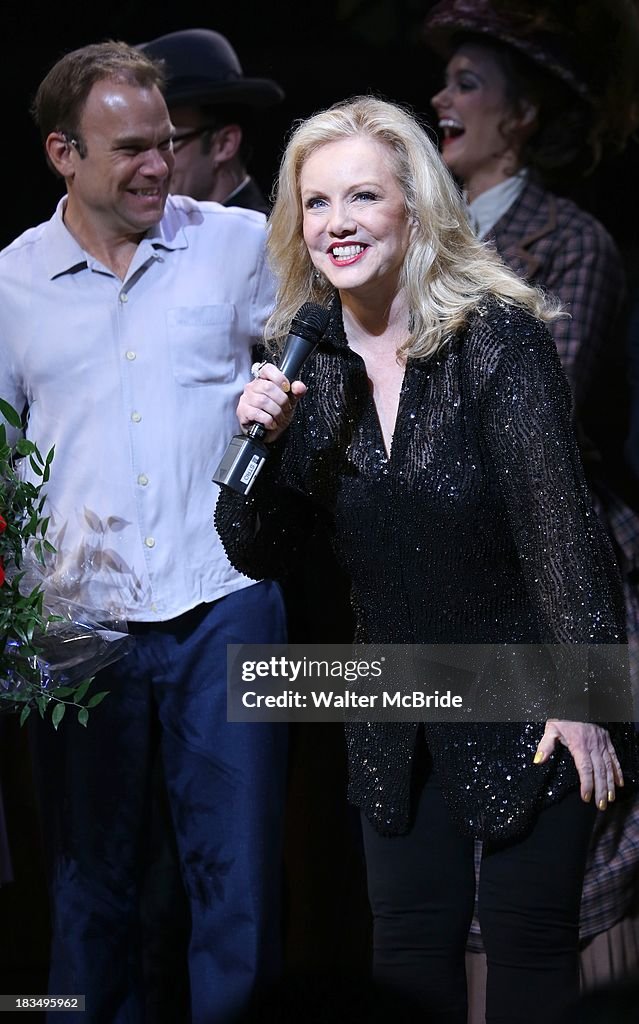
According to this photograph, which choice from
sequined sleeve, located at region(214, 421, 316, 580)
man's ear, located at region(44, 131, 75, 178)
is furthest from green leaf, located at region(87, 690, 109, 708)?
man's ear, located at region(44, 131, 75, 178)

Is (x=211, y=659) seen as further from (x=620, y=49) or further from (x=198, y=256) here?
→ (x=620, y=49)

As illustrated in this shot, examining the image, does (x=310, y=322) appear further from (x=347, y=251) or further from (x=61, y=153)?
(x=61, y=153)

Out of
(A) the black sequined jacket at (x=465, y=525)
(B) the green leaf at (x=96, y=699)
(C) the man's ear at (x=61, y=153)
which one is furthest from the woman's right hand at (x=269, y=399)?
(C) the man's ear at (x=61, y=153)

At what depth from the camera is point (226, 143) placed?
2.73 m

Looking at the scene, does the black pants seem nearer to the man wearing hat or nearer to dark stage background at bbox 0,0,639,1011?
dark stage background at bbox 0,0,639,1011

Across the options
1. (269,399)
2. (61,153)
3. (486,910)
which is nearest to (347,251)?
(269,399)

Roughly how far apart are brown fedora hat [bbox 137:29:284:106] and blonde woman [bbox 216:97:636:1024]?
0.58 metres

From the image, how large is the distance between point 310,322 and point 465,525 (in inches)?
14.9

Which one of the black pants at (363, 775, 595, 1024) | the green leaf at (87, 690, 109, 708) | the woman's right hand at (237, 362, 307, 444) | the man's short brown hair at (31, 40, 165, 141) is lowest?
the black pants at (363, 775, 595, 1024)

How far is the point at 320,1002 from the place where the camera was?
8.42ft

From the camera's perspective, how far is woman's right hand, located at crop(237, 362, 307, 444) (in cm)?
196

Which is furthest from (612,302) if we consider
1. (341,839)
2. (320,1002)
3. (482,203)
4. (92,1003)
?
(92,1003)

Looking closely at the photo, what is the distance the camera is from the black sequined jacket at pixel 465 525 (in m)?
1.94

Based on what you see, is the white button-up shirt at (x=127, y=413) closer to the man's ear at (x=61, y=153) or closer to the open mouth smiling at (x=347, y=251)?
the man's ear at (x=61, y=153)
